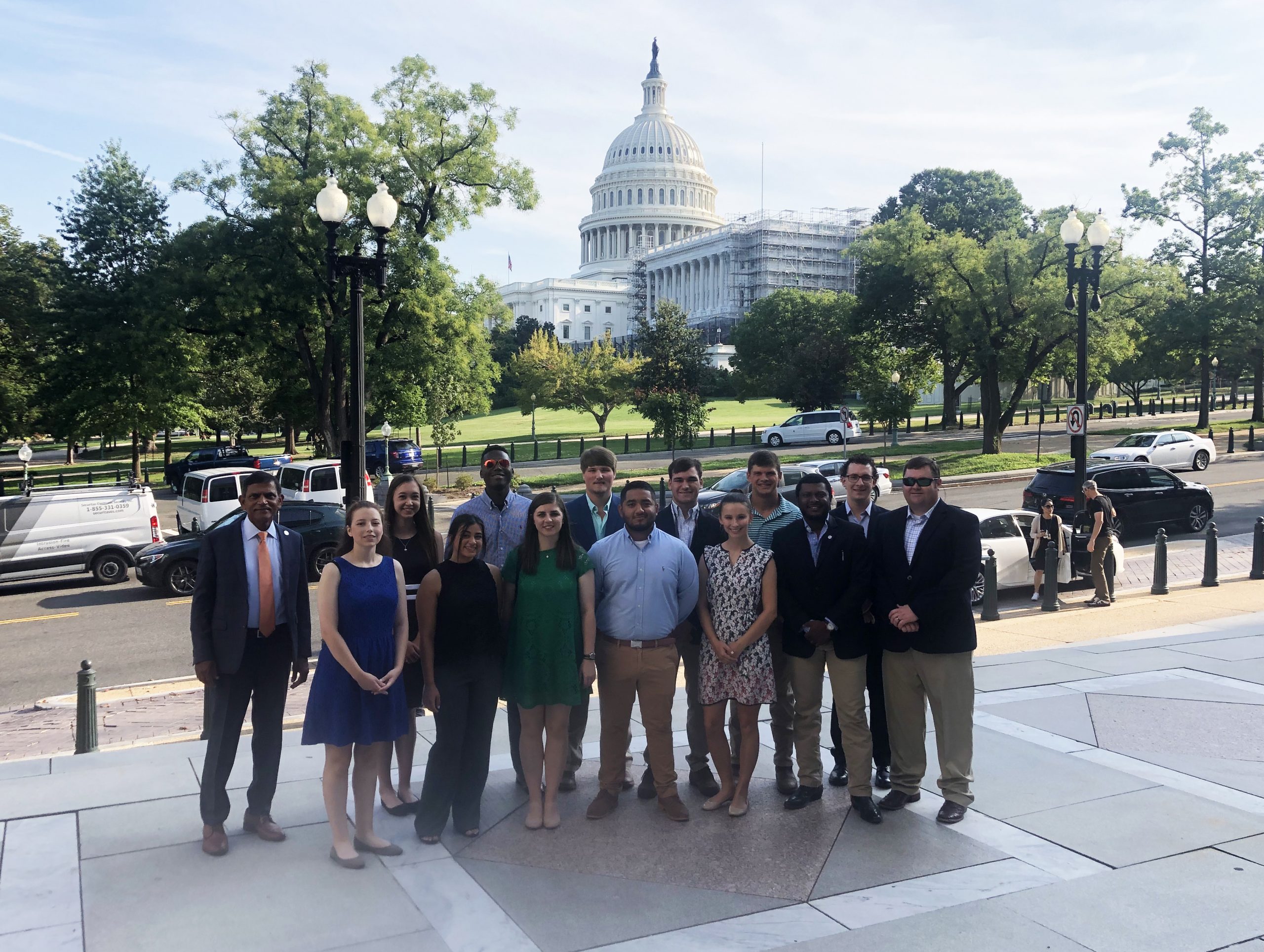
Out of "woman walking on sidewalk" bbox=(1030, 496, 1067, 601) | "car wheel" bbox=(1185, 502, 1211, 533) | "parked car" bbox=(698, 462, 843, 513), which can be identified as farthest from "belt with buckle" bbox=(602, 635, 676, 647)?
"car wheel" bbox=(1185, 502, 1211, 533)

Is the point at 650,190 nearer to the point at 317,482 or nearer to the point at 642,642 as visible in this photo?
the point at 317,482

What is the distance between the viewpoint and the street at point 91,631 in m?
11.9

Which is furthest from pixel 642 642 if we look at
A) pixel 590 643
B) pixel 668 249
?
pixel 668 249

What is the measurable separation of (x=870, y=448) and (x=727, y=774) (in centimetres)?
4288

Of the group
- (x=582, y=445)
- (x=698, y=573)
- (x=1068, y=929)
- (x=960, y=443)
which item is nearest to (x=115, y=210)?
(x=582, y=445)

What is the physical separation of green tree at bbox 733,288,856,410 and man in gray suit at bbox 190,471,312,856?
54422 mm

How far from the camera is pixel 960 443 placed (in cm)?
4659

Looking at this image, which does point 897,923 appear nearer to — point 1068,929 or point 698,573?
point 1068,929

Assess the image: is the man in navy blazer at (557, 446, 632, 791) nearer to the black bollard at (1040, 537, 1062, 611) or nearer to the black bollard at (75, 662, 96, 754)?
the black bollard at (75, 662, 96, 754)

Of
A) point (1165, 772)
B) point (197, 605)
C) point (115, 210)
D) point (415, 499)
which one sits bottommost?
point (1165, 772)

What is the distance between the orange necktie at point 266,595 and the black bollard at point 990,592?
10348mm

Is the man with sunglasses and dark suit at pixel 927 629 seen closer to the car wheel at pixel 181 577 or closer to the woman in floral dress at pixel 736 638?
the woman in floral dress at pixel 736 638

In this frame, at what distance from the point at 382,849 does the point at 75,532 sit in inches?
596

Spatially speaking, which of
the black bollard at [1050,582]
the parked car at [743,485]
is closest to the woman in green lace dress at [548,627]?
the black bollard at [1050,582]
